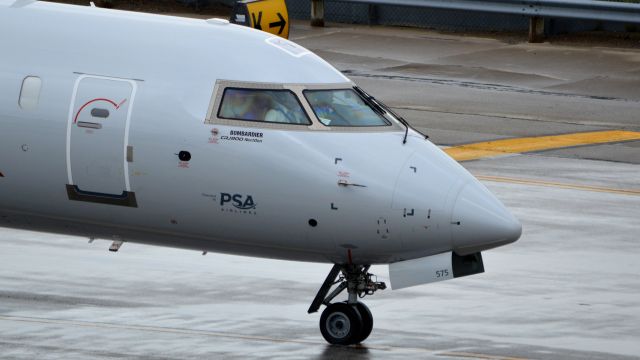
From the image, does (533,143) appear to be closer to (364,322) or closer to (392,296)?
(392,296)

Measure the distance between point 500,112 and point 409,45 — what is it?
7728 millimetres

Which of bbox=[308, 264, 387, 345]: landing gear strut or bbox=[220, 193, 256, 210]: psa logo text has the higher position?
bbox=[220, 193, 256, 210]: psa logo text

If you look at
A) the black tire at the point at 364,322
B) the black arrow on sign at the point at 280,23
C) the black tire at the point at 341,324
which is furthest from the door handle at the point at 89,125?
the black arrow on sign at the point at 280,23

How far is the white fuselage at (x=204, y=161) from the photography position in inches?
576

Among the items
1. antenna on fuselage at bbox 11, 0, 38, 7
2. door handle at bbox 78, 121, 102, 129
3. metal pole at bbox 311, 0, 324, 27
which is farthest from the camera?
metal pole at bbox 311, 0, 324, 27

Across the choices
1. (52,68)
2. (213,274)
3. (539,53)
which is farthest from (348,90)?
(539,53)

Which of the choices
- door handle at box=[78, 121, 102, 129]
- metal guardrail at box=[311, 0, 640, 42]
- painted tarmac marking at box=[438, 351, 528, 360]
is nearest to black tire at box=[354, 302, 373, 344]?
painted tarmac marking at box=[438, 351, 528, 360]

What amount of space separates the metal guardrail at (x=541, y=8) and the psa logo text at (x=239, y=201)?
2255 centimetres

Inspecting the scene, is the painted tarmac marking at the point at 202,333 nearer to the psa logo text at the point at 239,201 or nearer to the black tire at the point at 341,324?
the black tire at the point at 341,324

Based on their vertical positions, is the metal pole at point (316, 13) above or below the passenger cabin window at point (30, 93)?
below

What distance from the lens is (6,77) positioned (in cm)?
1566

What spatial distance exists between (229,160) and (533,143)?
1461cm

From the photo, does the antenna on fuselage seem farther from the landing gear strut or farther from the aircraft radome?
the landing gear strut

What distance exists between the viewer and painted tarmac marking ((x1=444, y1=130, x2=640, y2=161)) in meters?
27.5
